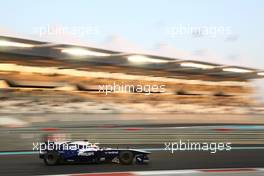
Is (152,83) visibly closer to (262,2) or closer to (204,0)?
(204,0)

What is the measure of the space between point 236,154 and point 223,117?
0.61m

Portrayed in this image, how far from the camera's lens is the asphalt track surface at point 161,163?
6.21 m

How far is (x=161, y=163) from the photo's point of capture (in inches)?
258

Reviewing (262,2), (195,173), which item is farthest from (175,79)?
(262,2)
